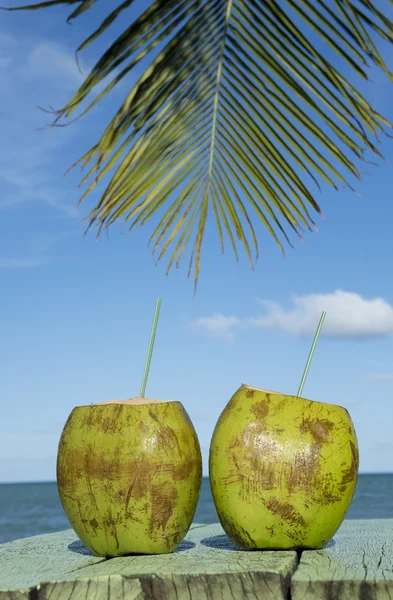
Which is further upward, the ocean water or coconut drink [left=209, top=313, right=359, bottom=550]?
coconut drink [left=209, top=313, right=359, bottom=550]

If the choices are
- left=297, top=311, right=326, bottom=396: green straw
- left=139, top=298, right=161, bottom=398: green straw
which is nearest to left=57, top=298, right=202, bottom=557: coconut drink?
left=139, top=298, right=161, bottom=398: green straw

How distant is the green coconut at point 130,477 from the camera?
2166 mm

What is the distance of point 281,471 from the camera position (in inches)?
85.5

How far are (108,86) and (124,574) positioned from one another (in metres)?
1.20

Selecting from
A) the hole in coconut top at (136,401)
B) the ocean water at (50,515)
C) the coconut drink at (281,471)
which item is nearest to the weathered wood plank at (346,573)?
the coconut drink at (281,471)

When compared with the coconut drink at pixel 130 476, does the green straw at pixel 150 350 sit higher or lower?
higher

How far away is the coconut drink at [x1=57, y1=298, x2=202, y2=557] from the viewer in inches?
85.3

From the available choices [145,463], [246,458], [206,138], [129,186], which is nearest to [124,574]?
[145,463]

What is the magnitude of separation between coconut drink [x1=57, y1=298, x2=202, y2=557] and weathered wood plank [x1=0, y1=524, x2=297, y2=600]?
8 centimetres

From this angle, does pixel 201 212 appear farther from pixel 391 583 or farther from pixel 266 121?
pixel 391 583

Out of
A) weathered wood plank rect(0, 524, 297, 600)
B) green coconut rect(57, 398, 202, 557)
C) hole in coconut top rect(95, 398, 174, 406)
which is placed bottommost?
weathered wood plank rect(0, 524, 297, 600)

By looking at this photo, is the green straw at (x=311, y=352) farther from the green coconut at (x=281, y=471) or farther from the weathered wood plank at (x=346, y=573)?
the weathered wood plank at (x=346, y=573)

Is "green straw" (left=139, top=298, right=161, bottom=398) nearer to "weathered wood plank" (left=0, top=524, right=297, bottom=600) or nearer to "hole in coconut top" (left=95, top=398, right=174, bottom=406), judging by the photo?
"hole in coconut top" (left=95, top=398, right=174, bottom=406)

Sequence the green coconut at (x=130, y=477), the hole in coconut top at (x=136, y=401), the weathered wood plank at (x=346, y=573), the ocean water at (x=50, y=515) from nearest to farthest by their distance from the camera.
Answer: the weathered wood plank at (x=346, y=573), the green coconut at (x=130, y=477), the hole in coconut top at (x=136, y=401), the ocean water at (x=50, y=515)
